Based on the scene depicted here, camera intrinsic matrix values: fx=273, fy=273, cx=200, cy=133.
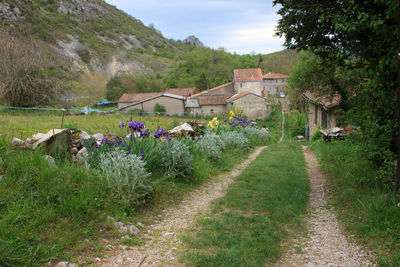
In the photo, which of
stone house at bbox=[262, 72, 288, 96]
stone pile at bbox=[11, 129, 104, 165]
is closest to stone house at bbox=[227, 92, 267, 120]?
stone house at bbox=[262, 72, 288, 96]

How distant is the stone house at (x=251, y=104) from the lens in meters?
39.2

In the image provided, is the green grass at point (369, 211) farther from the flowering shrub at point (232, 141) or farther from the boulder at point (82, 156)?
the flowering shrub at point (232, 141)

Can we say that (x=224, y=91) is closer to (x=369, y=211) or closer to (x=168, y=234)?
(x=369, y=211)

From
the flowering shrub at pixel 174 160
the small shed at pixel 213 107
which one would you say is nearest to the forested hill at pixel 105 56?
the small shed at pixel 213 107

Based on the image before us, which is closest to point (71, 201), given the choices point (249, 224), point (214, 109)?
point (249, 224)

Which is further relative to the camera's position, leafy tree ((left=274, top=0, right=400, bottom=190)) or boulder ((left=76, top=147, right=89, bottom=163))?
boulder ((left=76, top=147, right=89, bottom=163))

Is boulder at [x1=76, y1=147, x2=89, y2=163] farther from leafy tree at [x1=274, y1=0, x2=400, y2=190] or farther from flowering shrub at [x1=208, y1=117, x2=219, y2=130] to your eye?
flowering shrub at [x1=208, y1=117, x2=219, y2=130]

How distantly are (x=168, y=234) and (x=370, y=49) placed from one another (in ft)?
15.0

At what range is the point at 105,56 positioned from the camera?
7950cm

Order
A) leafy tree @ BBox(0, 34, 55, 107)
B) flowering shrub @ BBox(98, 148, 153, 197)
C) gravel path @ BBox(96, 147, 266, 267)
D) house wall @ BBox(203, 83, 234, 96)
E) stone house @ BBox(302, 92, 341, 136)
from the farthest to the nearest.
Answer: house wall @ BBox(203, 83, 234, 96)
leafy tree @ BBox(0, 34, 55, 107)
stone house @ BBox(302, 92, 341, 136)
flowering shrub @ BBox(98, 148, 153, 197)
gravel path @ BBox(96, 147, 266, 267)

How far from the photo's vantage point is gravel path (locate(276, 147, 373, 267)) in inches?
132

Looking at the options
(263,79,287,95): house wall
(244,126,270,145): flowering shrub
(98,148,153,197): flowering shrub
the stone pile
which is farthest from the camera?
(263,79,287,95): house wall

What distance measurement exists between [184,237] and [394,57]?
14.0ft

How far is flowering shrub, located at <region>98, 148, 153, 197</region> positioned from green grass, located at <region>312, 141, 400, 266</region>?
3.44 metres
